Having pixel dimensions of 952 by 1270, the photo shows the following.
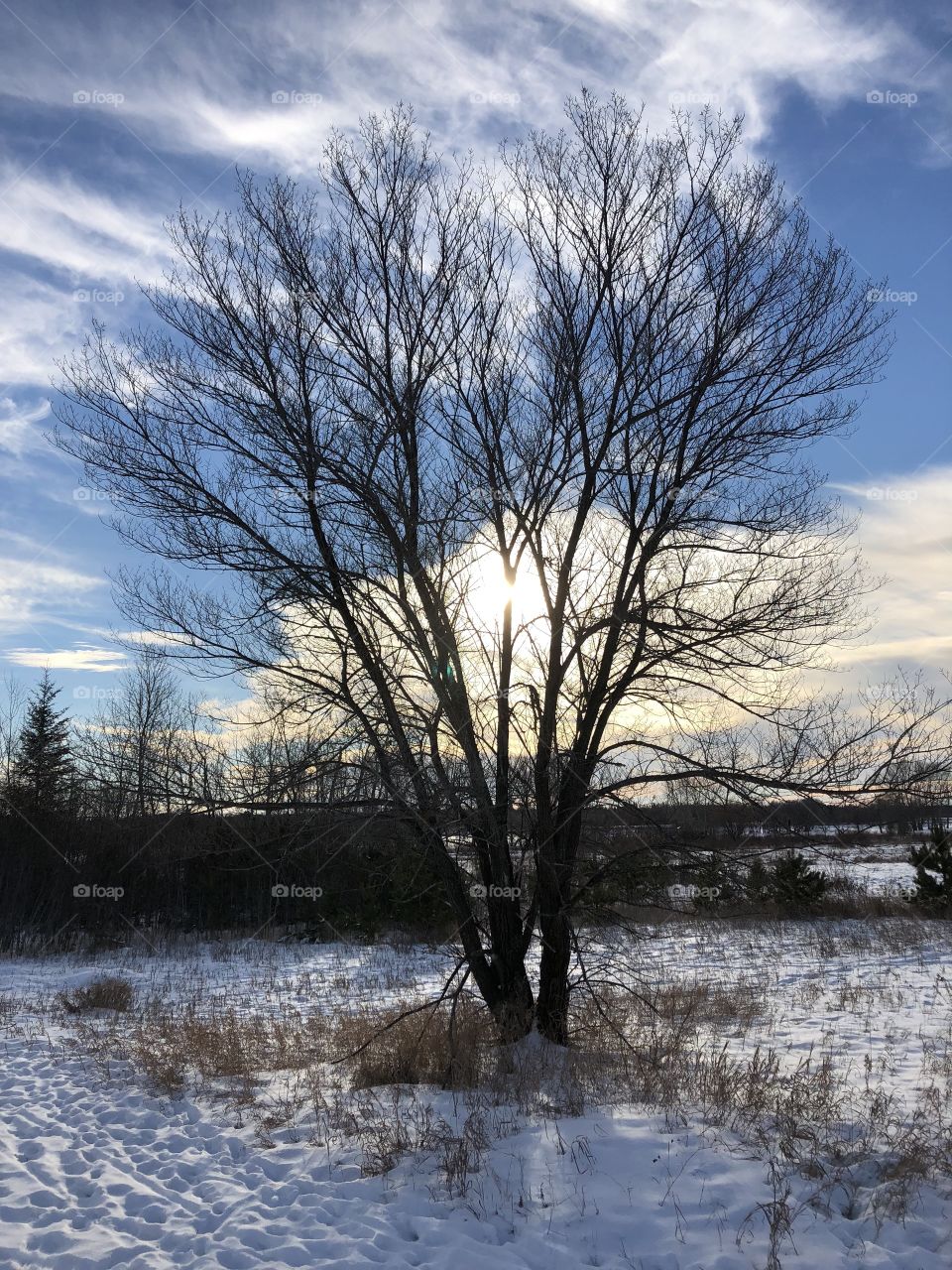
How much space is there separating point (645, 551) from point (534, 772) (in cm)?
226

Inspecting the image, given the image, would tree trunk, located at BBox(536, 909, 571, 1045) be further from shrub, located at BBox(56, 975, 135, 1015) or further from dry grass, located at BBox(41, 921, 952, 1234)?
shrub, located at BBox(56, 975, 135, 1015)

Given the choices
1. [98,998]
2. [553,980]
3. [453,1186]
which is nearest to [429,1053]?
[553,980]

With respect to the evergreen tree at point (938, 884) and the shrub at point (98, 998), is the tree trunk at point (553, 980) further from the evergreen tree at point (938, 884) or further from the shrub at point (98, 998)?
the evergreen tree at point (938, 884)

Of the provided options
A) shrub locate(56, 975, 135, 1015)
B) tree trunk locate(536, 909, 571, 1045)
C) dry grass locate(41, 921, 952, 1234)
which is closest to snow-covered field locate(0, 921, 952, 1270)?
dry grass locate(41, 921, 952, 1234)

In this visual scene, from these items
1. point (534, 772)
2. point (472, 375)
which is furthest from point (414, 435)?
point (534, 772)

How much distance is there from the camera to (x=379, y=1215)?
5.13 meters

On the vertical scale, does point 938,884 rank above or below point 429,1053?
above

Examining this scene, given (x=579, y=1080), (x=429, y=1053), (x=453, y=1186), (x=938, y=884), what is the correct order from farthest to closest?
1. (x=938, y=884)
2. (x=429, y=1053)
3. (x=579, y=1080)
4. (x=453, y=1186)

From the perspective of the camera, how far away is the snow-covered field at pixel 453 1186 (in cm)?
463

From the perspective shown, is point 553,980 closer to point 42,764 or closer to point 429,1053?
point 429,1053

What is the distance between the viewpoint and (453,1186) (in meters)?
5.41

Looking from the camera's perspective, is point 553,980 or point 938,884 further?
point 938,884

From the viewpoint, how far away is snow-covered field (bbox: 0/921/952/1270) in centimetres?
463

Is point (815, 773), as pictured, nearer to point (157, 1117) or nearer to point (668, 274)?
point (668, 274)
